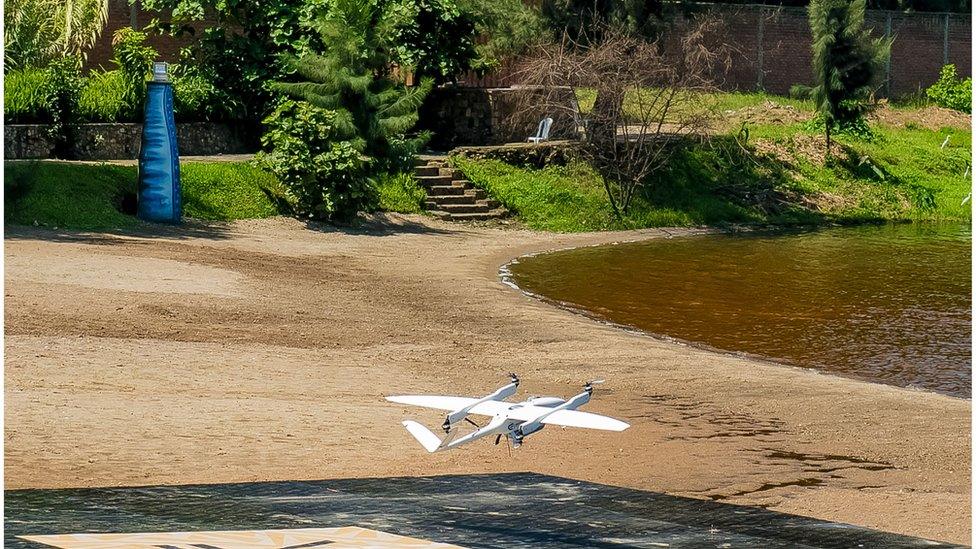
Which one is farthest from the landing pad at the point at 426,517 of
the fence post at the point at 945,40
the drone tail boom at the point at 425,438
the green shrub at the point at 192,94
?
the fence post at the point at 945,40

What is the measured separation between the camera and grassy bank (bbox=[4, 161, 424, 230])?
25.4 m

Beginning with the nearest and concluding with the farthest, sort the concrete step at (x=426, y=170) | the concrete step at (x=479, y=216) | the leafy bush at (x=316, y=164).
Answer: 1. the leafy bush at (x=316, y=164)
2. the concrete step at (x=479, y=216)
3. the concrete step at (x=426, y=170)

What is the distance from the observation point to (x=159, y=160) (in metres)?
26.5

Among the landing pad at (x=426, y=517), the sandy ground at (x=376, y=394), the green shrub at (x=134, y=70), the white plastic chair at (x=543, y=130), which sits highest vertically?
the green shrub at (x=134, y=70)

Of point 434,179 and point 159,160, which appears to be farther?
point 434,179

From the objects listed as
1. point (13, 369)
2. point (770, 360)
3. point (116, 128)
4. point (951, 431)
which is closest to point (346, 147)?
point (116, 128)

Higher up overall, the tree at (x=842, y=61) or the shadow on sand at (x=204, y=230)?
the tree at (x=842, y=61)

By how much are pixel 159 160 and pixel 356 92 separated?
15.7ft

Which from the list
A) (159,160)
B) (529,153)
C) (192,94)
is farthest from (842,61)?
(159,160)

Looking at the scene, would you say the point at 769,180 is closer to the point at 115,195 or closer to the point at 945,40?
the point at 945,40

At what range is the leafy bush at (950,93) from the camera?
4788 centimetres

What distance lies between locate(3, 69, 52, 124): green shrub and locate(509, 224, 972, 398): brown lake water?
1026 cm

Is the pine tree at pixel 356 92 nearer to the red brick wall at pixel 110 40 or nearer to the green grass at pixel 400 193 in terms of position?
the green grass at pixel 400 193

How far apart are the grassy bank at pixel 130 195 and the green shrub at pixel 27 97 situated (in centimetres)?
209
